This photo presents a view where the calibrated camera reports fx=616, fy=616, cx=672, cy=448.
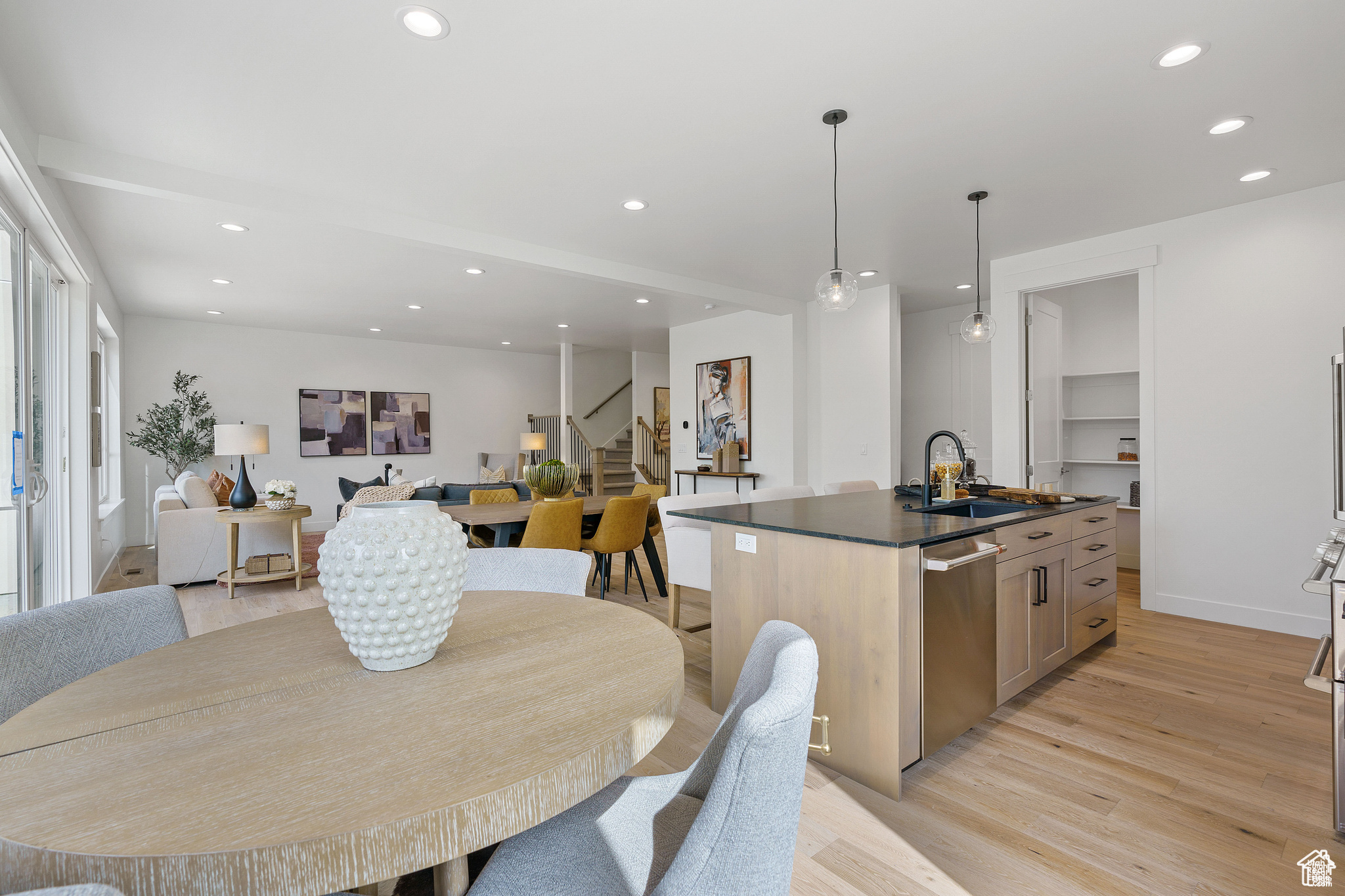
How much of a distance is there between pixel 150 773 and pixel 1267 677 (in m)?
3.97

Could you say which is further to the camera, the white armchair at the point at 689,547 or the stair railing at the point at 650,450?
the stair railing at the point at 650,450

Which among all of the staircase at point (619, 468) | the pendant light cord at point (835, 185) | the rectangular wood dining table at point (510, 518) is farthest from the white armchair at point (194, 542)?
the staircase at point (619, 468)

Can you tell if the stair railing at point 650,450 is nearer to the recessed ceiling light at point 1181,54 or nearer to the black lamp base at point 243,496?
the black lamp base at point 243,496

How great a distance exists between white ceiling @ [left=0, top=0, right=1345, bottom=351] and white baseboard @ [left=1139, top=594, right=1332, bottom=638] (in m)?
2.39

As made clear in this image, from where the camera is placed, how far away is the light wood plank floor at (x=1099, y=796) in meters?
1.56

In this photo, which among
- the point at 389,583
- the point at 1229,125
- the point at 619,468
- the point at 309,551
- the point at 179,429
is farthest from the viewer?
the point at 619,468

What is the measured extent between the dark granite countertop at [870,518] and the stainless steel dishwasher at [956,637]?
7 centimetres

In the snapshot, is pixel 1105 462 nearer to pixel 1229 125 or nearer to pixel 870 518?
pixel 1229 125

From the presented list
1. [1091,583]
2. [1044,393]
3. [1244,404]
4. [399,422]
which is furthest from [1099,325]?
[399,422]

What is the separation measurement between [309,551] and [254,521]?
1670 mm

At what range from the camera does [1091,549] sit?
2.97 metres

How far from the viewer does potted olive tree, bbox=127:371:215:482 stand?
263 inches

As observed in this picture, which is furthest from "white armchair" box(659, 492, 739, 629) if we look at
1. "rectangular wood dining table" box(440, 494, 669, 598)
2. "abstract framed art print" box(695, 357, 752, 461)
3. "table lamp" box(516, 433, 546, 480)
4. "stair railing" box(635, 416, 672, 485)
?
"stair railing" box(635, 416, 672, 485)

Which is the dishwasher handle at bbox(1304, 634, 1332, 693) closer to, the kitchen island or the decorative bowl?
the kitchen island
